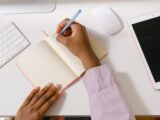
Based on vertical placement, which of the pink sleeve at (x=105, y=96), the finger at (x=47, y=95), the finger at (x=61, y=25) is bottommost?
the pink sleeve at (x=105, y=96)

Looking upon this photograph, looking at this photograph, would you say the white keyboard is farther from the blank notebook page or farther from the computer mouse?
the computer mouse

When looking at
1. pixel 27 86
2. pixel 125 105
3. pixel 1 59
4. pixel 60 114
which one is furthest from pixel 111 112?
pixel 1 59

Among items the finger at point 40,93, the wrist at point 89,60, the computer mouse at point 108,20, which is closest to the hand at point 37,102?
the finger at point 40,93

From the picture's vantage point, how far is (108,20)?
90 centimetres

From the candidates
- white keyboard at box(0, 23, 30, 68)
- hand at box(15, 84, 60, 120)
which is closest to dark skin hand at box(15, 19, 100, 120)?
hand at box(15, 84, 60, 120)

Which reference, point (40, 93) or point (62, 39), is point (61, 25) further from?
point (40, 93)

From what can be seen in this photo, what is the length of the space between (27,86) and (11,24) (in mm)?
224

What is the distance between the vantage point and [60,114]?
32.4 inches

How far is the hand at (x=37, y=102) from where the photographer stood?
0.84 meters

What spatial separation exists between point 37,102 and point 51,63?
120 mm

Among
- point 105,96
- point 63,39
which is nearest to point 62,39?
point 63,39

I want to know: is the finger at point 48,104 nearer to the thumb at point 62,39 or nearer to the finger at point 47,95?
the finger at point 47,95

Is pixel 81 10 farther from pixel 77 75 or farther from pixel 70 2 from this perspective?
pixel 77 75

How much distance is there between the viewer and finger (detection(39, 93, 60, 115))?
0.83m
